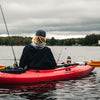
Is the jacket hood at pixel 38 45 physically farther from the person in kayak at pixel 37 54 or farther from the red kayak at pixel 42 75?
the red kayak at pixel 42 75

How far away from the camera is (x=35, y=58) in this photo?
35.9 feet

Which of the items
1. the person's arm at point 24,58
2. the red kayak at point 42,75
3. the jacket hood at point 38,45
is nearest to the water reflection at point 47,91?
the red kayak at point 42,75

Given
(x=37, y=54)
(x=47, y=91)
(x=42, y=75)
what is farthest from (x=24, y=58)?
(x=47, y=91)

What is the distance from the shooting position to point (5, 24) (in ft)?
38.5

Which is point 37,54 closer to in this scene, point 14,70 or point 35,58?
point 35,58

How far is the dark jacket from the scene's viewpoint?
10828mm

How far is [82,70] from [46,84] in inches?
144

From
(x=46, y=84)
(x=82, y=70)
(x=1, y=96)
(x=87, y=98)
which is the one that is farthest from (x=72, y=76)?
(x=1, y=96)

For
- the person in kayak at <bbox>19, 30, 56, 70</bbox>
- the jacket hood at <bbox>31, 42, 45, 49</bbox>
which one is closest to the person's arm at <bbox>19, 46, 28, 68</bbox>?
the person in kayak at <bbox>19, 30, 56, 70</bbox>

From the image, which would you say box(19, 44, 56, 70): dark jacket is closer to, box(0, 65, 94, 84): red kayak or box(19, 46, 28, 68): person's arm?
box(19, 46, 28, 68): person's arm

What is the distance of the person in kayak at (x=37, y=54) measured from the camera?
427 inches

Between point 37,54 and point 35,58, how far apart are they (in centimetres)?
23

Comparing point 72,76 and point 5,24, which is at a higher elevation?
point 5,24

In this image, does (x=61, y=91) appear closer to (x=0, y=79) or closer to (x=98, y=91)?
(x=98, y=91)
